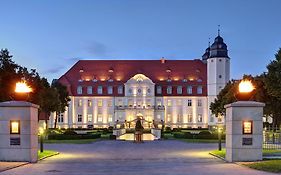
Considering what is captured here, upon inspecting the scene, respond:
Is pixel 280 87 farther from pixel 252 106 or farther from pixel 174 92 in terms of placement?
pixel 174 92

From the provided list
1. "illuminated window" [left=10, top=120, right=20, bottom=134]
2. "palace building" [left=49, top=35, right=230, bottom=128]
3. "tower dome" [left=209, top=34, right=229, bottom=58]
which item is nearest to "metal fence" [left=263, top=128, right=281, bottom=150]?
"illuminated window" [left=10, top=120, right=20, bottom=134]

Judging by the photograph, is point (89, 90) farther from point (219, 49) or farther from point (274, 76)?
point (274, 76)

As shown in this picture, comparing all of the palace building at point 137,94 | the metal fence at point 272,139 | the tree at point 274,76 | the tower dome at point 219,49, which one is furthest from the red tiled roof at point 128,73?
the metal fence at point 272,139

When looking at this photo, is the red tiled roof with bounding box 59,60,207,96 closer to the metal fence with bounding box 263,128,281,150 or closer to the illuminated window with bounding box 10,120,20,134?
the metal fence with bounding box 263,128,281,150

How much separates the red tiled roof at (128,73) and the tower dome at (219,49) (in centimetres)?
Result: 599

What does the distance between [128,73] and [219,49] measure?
20.7m

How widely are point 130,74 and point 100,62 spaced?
24.3 ft

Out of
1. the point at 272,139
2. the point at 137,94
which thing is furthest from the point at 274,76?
the point at 137,94

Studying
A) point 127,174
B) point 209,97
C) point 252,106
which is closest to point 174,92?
point 209,97

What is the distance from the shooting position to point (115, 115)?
351 ft

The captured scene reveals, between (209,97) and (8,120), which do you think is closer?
(8,120)

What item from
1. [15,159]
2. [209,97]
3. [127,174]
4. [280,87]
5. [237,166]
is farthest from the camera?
[209,97]

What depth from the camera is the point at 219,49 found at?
103 m

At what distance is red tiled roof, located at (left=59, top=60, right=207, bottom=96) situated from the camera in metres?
106
